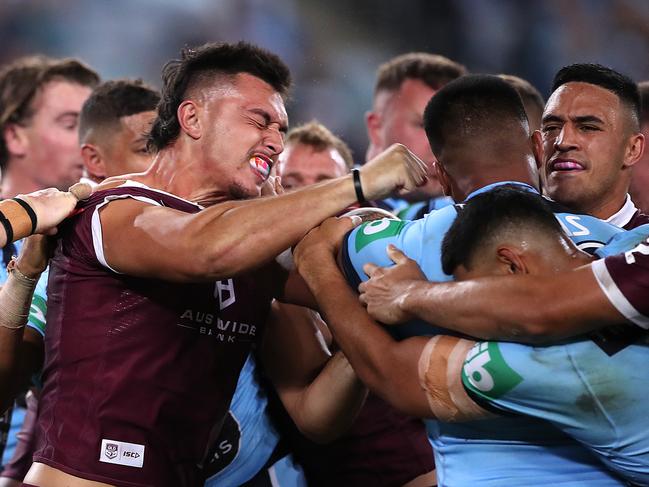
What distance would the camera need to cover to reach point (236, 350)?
3.33 meters

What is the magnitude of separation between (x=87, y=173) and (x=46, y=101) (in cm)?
157

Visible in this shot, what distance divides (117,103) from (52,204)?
6.17 feet

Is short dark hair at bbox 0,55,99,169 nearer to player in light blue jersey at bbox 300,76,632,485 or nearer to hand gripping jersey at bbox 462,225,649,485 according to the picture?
player in light blue jersey at bbox 300,76,632,485

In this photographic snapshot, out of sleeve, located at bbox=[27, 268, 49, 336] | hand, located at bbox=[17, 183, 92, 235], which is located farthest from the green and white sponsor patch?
hand, located at bbox=[17, 183, 92, 235]

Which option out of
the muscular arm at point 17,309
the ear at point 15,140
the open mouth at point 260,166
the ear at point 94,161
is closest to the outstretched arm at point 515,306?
the open mouth at point 260,166

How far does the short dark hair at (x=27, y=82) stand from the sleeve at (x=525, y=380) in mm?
4475

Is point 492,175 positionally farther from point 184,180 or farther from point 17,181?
point 17,181

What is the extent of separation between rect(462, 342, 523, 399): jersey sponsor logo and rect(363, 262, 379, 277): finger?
0.41m

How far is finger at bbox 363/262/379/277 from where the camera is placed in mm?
2844

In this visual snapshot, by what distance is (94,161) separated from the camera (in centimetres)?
489

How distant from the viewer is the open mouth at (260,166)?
3.44 metres

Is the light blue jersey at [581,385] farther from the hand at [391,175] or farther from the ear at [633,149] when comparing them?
the ear at [633,149]

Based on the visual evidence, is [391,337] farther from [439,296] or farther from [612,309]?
[612,309]

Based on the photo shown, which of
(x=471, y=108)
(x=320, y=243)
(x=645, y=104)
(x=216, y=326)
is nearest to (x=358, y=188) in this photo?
(x=320, y=243)
